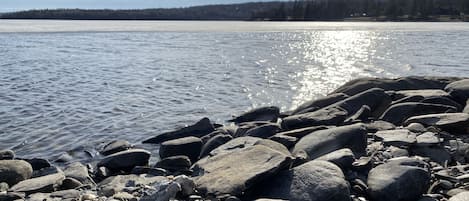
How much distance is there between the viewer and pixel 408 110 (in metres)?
11.1

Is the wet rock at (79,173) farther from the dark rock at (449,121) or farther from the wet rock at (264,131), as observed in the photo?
the dark rock at (449,121)

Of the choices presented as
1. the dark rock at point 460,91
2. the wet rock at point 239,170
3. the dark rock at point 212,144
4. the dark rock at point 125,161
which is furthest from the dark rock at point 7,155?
the dark rock at point 460,91

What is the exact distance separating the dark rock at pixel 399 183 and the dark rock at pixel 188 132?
571 centimetres

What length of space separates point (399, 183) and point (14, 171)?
604 centimetres

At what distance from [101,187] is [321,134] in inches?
142

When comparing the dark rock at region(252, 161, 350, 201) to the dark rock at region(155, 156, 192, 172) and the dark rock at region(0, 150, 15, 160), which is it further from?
the dark rock at region(0, 150, 15, 160)

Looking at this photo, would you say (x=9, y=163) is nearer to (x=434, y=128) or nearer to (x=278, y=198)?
(x=278, y=198)

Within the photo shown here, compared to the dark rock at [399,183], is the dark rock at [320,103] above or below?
below

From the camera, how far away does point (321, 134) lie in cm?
889

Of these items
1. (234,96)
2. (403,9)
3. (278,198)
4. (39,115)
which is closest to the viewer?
(278,198)

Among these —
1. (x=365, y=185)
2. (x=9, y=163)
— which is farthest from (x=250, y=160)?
(x=9, y=163)

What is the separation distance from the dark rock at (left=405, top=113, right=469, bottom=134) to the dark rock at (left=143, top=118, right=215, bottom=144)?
460cm

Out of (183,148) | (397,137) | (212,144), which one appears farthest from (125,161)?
(397,137)

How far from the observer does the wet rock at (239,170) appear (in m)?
6.68
